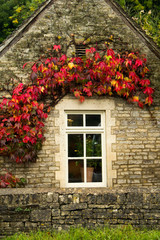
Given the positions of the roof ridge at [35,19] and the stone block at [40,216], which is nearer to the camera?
the stone block at [40,216]

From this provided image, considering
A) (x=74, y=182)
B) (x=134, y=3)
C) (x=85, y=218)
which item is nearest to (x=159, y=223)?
(x=85, y=218)

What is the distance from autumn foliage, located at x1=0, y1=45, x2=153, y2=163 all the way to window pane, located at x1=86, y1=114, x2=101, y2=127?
53 centimetres

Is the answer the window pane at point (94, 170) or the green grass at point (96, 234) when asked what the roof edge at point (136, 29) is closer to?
the window pane at point (94, 170)

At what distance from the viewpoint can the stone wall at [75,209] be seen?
4.98m

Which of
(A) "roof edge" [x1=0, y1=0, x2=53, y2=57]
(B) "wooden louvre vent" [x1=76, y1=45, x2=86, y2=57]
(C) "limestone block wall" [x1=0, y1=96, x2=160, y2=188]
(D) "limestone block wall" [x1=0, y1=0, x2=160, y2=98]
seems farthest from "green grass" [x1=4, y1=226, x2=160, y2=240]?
(A) "roof edge" [x1=0, y1=0, x2=53, y2=57]

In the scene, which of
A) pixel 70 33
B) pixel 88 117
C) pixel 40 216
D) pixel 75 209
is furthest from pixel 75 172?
pixel 70 33

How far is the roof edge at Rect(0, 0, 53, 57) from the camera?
22.7 feet

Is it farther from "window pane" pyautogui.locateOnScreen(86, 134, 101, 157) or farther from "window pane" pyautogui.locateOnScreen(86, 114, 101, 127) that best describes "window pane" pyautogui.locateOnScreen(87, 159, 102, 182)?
"window pane" pyautogui.locateOnScreen(86, 114, 101, 127)

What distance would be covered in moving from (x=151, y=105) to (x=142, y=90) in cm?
43

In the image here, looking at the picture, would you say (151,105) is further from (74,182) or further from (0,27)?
(0,27)

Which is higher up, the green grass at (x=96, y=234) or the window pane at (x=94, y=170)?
the window pane at (x=94, y=170)

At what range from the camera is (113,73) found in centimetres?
686

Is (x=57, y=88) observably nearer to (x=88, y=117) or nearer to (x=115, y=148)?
(x=88, y=117)

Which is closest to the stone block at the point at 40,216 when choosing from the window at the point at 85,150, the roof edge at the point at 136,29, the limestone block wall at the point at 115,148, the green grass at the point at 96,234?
the green grass at the point at 96,234
